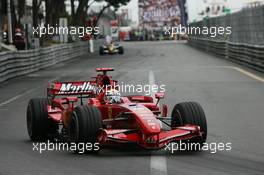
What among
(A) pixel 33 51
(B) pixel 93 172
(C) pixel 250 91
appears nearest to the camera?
(B) pixel 93 172

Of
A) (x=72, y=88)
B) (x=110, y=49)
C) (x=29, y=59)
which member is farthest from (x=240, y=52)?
(x=72, y=88)

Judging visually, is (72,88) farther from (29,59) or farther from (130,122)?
→ (29,59)

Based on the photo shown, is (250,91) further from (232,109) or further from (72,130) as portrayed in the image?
(72,130)

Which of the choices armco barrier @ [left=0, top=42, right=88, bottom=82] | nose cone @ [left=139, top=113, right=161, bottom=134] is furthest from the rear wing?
armco barrier @ [left=0, top=42, right=88, bottom=82]

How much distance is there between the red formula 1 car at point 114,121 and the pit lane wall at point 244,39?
1673 centimetres

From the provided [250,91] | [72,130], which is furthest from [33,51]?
[72,130]

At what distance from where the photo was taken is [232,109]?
1566cm

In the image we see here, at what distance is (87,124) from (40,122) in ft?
6.25

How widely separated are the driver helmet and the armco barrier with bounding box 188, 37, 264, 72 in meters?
17.1

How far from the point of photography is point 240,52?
3419 cm

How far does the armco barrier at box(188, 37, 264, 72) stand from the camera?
91.9ft

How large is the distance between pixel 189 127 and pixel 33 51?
25.0 m

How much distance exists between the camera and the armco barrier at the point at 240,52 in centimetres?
2802

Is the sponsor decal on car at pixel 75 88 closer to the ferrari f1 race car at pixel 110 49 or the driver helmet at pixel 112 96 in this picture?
the driver helmet at pixel 112 96
